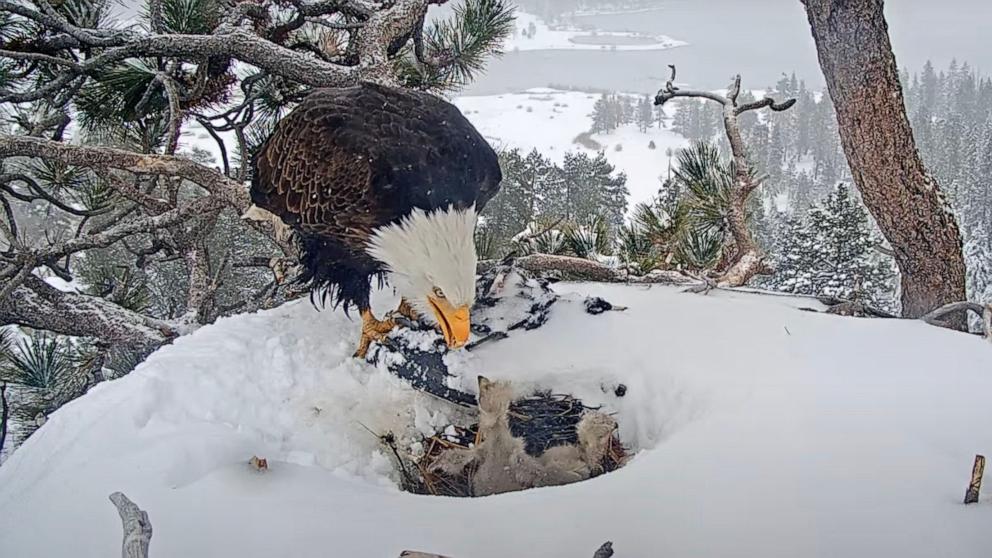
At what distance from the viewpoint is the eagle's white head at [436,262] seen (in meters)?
1.18

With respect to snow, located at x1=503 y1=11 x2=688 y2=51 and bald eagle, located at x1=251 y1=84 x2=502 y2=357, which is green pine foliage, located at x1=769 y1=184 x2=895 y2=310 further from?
bald eagle, located at x1=251 y1=84 x2=502 y2=357

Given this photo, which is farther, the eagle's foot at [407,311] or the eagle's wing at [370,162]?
the eagle's foot at [407,311]

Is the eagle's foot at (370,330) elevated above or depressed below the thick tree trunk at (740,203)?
below

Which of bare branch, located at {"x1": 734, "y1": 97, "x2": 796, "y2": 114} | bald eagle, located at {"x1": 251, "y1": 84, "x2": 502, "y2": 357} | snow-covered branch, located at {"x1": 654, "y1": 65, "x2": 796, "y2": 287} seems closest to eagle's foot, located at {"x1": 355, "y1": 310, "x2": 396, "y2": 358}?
bald eagle, located at {"x1": 251, "y1": 84, "x2": 502, "y2": 357}

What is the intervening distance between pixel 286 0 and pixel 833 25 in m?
2.15

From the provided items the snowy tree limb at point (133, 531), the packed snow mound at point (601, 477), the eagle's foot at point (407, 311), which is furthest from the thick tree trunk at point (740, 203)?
the snowy tree limb at point (133, 531)

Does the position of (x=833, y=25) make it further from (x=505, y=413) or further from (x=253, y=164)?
(x=253, y=164)

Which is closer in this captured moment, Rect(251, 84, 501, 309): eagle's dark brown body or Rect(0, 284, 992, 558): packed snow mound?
Rect(0, 284, 992, 558): packed snow mound

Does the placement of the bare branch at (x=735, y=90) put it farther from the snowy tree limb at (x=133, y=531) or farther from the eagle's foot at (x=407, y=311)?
the snowy tree limb at (x=133, y=531)

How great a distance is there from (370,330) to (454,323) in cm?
32

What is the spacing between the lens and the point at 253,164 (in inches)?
67.2

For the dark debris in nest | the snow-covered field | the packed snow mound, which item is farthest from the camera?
the snow-covered field

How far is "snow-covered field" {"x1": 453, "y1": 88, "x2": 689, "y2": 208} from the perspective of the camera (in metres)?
8.18

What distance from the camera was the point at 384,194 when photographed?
131 cm
